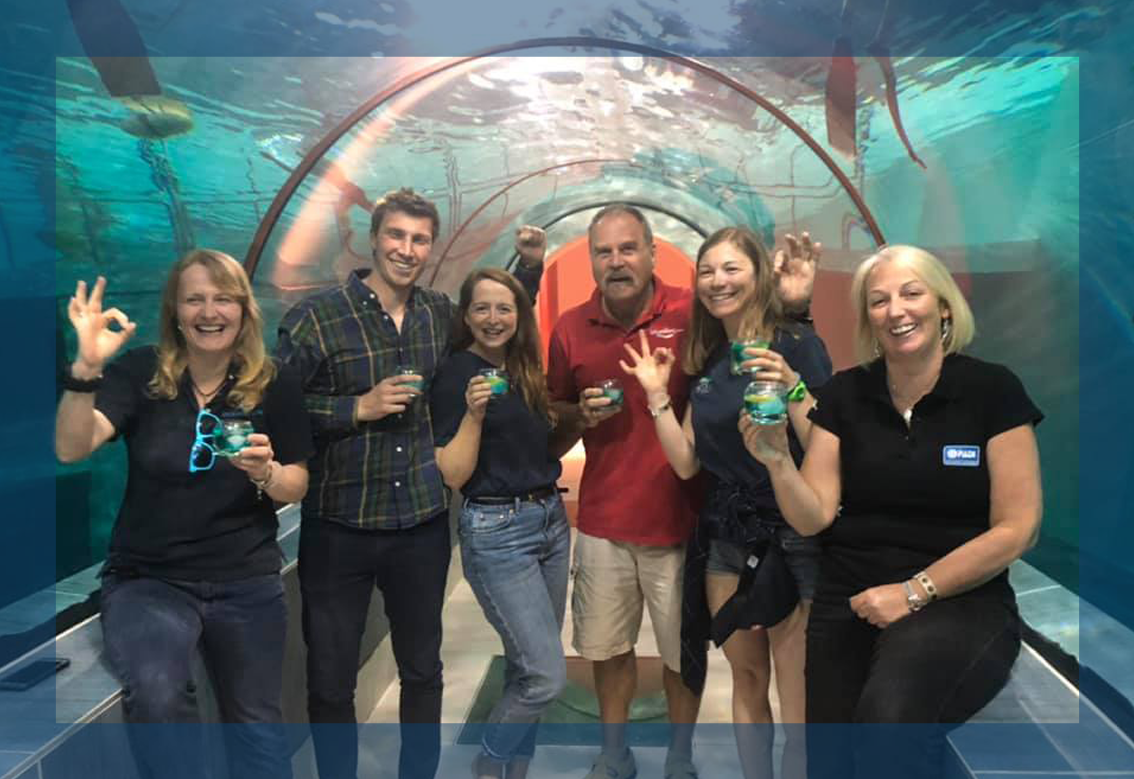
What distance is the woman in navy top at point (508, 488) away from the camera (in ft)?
10.3

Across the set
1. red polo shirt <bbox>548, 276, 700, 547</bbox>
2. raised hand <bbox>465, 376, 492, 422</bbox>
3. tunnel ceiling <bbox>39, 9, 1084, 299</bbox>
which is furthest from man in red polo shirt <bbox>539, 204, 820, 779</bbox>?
tunnel ceiling <bbox>39, 9, 1084, 299</bbox>

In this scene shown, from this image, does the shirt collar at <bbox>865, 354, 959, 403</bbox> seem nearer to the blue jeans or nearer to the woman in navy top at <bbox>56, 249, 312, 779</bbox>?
the blue jeans

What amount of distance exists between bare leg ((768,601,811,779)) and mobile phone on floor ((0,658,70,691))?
→ 232 cm

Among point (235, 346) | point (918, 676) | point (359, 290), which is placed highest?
point (359, 290)

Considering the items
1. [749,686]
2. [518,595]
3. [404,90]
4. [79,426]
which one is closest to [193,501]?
[79,426]

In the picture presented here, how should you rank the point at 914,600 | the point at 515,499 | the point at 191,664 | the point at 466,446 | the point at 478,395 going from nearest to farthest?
1. the point at 914,600
2. the point at 191,664
3. the point at 478,395
4. the point at 466,446
5. the point at 515,499

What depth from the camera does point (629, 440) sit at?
3.36m

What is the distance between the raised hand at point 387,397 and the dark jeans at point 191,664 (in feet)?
2.07

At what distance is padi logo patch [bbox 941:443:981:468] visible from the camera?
2.42 metres

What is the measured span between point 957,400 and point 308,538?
2201mm

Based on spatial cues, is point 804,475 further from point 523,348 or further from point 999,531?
point 523,348

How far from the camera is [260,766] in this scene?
2752 millimetres

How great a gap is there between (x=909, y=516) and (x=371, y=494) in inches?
69.6

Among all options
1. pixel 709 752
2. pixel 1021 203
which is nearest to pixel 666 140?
pixel 1021 203
